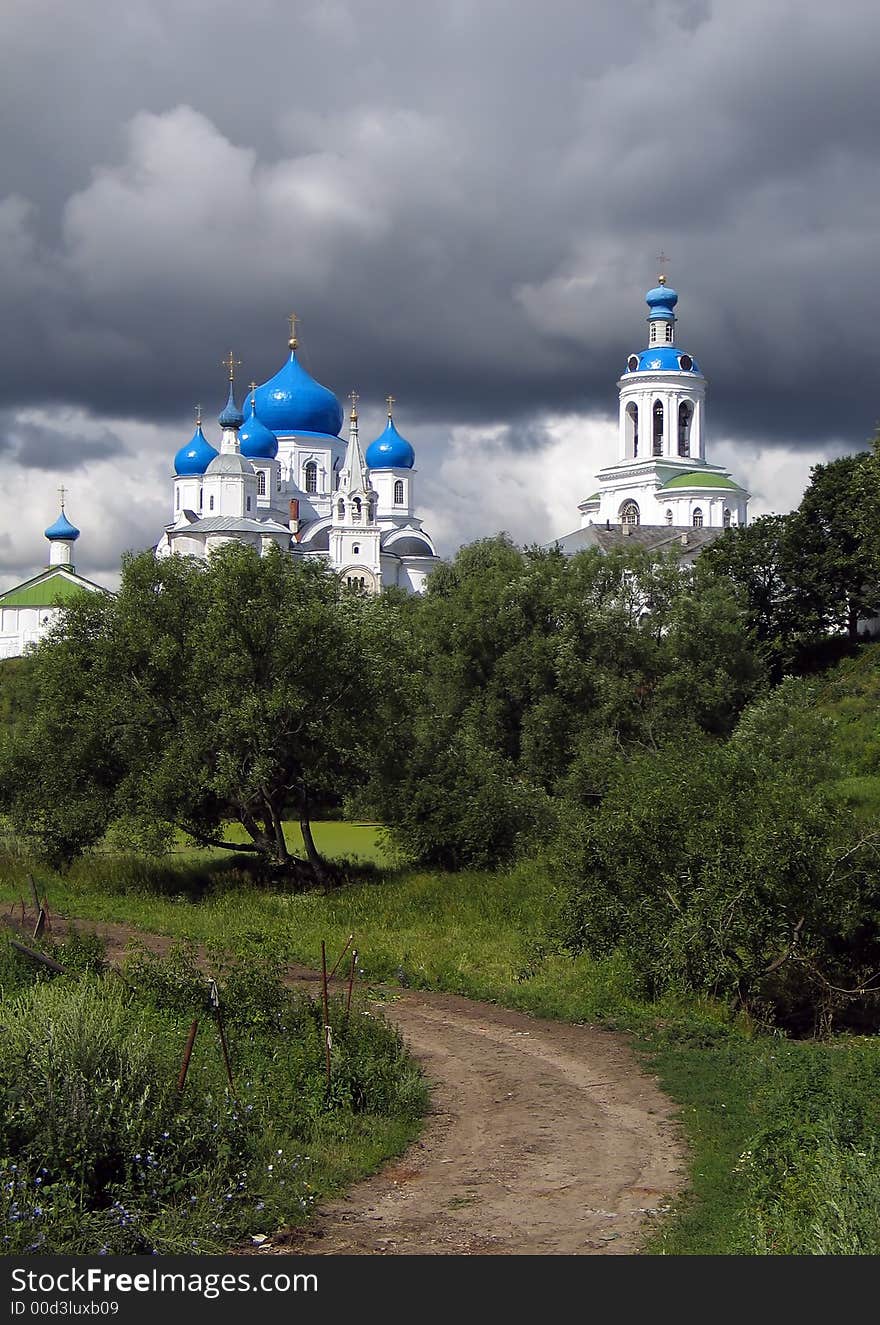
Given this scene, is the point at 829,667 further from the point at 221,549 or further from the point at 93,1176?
the point at 93,1176

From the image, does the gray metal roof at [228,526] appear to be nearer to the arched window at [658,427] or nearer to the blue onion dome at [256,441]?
the blue onion dome at [256,441]

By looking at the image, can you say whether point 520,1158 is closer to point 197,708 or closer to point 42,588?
point 197,708

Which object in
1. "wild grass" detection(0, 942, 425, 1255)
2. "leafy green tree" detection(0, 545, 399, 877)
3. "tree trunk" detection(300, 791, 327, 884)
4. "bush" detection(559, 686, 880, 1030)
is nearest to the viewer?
"wild grass" detection(0, 942, 425, 1255)

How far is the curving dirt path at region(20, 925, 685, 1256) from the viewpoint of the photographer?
6848 millimetres

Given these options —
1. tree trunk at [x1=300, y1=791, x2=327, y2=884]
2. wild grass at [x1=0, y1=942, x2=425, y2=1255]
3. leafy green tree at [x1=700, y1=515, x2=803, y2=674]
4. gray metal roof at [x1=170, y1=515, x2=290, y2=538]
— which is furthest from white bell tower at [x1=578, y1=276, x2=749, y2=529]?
wild grass at [x1=0, y1=942, x2=425, y2=1255]

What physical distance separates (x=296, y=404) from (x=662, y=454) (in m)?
21.4

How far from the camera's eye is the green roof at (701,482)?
67.9m

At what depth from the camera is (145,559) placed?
72.5 feet

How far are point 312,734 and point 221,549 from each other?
3.95 meters

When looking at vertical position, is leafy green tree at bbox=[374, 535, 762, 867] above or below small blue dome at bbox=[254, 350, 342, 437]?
below

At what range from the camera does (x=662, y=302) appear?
241 ft

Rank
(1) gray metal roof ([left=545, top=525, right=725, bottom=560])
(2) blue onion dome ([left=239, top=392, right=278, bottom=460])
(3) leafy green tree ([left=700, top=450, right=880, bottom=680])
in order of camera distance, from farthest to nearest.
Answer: (2) blue onion dome ([left=239, top=392, right=278, bottom=460])
(1) gray metal roof ([left=545, top=525, right=725, bottom=560])
(3) leafy green tree ([left=700, top=450, right=880, bottom=680])

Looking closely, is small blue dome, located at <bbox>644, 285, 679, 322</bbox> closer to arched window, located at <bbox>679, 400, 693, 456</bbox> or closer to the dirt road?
arched window, located at <bbox>679, 400, 693, 456</bbox>

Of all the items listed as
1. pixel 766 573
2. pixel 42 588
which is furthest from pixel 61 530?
pixel 766 573
